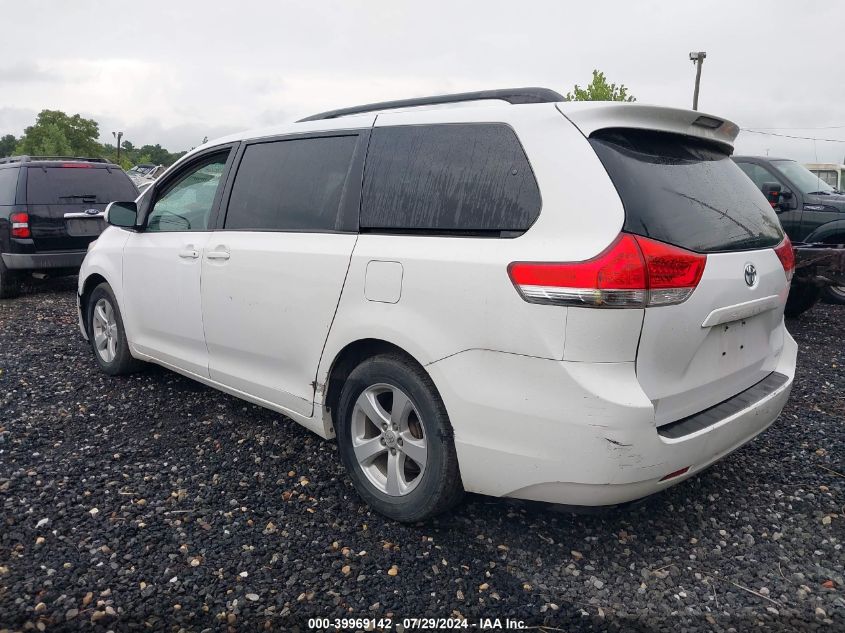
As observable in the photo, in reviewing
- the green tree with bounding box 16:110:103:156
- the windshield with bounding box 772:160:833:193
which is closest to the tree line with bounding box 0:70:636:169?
the green tree with bounding box 16:110:103:156

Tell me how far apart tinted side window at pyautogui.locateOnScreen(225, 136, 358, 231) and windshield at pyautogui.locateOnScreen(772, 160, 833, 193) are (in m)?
7.09

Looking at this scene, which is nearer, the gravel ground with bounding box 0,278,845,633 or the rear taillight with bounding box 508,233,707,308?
the rear taillight with bounding box 508,233,707,308

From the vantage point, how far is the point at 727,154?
125 inches

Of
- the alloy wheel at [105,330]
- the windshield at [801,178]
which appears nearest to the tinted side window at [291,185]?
the alloy wheel at [105,330]

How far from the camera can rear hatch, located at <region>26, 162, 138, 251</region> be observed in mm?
8562

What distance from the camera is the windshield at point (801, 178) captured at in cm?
833

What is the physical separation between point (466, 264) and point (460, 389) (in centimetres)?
47

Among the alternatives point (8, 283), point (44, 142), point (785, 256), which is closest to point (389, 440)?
point (785, 256)

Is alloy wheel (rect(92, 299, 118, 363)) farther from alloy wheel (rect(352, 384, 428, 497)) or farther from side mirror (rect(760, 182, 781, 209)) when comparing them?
side mirror (rect(760, 182, 781, 209))

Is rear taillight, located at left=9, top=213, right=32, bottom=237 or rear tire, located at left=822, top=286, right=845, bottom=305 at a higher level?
rear taillight, located at left=9, top=213, right=32, bottom=237

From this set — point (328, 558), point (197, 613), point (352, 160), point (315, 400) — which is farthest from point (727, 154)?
point (197, 613)

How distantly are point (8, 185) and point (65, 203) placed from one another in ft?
2.49

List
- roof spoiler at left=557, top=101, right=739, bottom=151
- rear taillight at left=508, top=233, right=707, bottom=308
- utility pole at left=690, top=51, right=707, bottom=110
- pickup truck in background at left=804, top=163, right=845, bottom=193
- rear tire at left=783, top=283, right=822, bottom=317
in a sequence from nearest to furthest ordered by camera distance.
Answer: rear taillight at left=508, top=233, right=707, bottom=308
roof spoiler at left=557, top=101, right=739, bottom=151
rear tire at left=783, top=283, right=822, bottom=317
pickup truck in background at left=804, top=163, right=845, bottom=193
utility pole at left=690, top=51, right=707, bottom=110

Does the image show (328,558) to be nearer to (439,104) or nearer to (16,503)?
(16,503)
